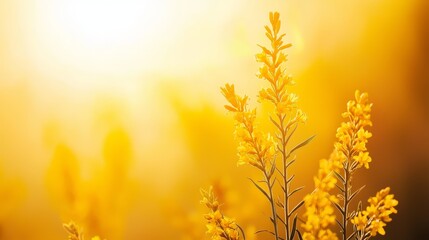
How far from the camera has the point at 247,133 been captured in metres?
0.63

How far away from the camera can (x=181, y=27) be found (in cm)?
105

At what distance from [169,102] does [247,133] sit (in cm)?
44

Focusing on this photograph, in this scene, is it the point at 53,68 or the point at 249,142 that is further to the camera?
the point at 53,68

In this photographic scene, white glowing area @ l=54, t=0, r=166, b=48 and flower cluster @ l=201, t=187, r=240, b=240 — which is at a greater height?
white glowing area @ l=54, t=0, r=166, b=48

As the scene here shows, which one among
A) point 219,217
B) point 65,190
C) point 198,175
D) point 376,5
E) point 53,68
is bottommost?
point 219,217

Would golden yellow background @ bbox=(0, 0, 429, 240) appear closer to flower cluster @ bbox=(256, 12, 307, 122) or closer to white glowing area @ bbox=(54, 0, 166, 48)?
white glowing area @ bbox=(54, 0, 166, 48)

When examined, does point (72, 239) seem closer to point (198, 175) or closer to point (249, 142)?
point (249, 142)

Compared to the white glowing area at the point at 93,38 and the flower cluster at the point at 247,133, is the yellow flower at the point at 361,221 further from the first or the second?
the white glowing area at the point at 93,38

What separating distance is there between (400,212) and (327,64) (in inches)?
17.0

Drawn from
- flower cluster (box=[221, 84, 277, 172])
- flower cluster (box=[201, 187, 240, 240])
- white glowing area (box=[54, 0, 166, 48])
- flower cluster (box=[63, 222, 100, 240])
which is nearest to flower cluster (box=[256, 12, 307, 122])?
flower cluster (box=[221, 84, 277, 172])

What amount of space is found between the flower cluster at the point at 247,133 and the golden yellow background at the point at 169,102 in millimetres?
139

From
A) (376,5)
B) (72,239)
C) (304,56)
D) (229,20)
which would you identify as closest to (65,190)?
(72,239)

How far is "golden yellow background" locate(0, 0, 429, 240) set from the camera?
94cm

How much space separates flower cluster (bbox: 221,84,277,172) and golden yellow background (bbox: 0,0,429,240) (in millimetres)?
139
